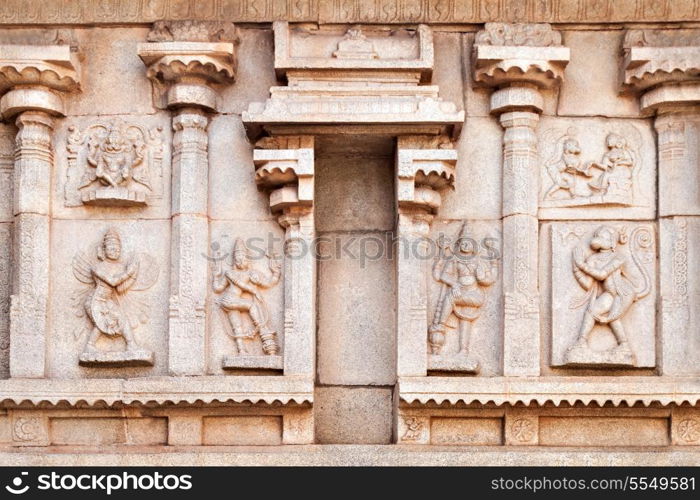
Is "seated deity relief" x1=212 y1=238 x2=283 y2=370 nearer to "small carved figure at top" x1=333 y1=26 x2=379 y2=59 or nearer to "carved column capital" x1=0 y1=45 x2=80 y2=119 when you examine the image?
"small carved figure at top" x1=333 y1=26 x2=379 y2=59

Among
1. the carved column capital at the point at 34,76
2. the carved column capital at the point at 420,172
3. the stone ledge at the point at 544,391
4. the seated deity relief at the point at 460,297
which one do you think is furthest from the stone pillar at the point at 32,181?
the seated deity relief at the point at 460,297

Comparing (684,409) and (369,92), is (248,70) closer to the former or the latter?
(369,92)

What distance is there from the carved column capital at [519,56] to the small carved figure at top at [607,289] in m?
1.10

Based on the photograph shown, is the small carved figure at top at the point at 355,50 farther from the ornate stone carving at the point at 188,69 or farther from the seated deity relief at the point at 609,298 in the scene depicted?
the seated deity relief at the point at 609,298

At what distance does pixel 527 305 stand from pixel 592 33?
6.32 feet

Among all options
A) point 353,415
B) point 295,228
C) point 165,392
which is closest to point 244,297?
point 295,228

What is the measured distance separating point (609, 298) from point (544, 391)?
80 centimetres

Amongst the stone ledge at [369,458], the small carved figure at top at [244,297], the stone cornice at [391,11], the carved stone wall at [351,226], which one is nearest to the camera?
the stone ledge at [369,458]

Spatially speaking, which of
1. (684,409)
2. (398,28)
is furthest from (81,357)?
(684,409)

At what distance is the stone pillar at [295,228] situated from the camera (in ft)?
42.1

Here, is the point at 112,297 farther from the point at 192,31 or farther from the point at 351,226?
the point at 192,31

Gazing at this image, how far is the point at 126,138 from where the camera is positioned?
13195 mm

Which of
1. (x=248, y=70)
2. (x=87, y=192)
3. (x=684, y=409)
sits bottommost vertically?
(x=684, y=409)

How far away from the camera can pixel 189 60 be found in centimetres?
1298
